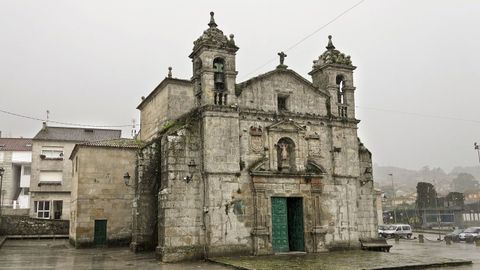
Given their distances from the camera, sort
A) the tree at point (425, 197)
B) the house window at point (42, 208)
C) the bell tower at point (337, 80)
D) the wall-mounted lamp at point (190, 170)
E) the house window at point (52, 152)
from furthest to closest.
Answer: the tree at point (425, 197)
the house window at point (52, 152)
the house window at point (42, 208)
the bell tower at point (337, 80)
the wall-mounted lamp at point (190, 170)

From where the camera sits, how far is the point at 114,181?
2869 centimetres

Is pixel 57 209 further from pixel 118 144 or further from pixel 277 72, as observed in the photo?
pixel 277 72

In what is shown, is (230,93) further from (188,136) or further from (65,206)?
(65,206)

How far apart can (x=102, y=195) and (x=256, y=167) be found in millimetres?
12235

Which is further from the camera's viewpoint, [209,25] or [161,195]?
[209,25]

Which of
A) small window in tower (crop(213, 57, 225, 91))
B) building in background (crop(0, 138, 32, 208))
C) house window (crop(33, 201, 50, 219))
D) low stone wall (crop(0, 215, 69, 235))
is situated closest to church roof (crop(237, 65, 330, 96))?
small window in tower (crop(213, 57, 225, 91))

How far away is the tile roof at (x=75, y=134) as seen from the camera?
47531 mm

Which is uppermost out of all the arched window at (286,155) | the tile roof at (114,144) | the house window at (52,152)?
the house window at (52,152)

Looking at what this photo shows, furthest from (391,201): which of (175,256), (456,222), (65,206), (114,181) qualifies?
(175,256)

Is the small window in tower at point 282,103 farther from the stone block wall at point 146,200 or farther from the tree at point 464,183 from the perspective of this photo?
the tree at point 464,183

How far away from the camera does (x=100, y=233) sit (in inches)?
1099

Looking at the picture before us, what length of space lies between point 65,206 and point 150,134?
1911 centimetres

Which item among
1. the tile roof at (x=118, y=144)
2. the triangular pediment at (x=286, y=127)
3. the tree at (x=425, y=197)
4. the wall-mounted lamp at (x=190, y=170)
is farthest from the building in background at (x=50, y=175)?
the tree at (x=425, y=197)

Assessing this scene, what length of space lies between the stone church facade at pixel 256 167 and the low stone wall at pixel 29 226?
18.0 metres
